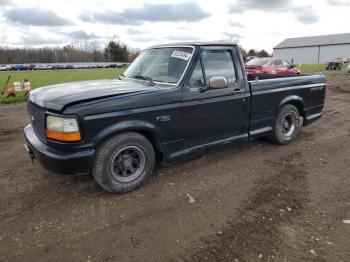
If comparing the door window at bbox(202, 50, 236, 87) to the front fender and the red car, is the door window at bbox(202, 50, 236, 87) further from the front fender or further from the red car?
the red car

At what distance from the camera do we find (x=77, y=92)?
4.17 metres

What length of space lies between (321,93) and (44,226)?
19.8 ft

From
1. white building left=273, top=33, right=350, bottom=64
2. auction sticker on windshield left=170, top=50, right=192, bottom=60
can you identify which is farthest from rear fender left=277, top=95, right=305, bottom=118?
white building left=273, top=33, right=350, bottom=64

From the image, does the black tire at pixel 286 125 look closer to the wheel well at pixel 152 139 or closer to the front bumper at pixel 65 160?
the wheel well at pixel 152 139

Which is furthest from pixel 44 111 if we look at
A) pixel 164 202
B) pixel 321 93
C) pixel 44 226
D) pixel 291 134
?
pixel 321 93

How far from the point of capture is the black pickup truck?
3859mm

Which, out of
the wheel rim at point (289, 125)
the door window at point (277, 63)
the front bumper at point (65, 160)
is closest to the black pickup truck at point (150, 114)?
the front bumper at point (65, 160)

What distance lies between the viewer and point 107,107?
3.91 metres

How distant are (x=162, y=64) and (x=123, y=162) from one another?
1.69m

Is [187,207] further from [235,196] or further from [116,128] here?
[116,128]

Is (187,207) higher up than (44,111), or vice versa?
(44,111)

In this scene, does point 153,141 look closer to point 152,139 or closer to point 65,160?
point 152,139

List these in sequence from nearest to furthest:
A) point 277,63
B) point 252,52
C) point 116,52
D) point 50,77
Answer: point 277,63, point 50,77, point 116,52, point 252,52

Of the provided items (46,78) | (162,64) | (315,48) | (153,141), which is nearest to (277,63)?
(162,64)
